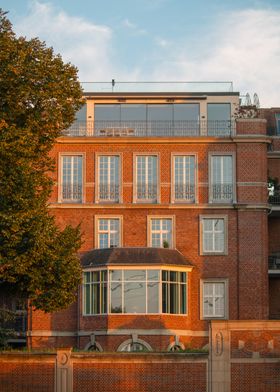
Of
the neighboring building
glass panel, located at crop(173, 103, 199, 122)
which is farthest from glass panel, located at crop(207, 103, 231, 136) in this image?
glass panel, located at crop(173, 103, 199, 122)

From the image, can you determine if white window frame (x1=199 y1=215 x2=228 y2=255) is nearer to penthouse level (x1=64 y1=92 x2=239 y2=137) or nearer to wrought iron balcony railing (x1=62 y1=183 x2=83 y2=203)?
penthouse level (x1=64 y1=92 x2=239 y2=137)

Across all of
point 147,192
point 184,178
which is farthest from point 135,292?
point 184,178

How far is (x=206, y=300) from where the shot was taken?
52.1 meters

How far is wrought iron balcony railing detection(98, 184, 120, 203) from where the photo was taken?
5316cm

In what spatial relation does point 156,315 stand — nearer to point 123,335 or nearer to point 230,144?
point 123,335

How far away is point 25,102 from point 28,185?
11.8 ft

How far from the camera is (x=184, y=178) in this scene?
175 feet

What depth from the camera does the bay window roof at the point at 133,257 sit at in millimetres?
50500

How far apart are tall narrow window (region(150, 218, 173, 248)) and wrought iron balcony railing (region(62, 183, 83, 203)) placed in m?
3.77

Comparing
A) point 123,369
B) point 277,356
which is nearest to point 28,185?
point 123,369

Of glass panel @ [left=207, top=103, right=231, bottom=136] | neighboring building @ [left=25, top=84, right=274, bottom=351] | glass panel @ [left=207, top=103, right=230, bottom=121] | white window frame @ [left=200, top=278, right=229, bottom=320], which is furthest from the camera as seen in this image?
glass panel @ [left=207, top=103, right=230, bottom=121]

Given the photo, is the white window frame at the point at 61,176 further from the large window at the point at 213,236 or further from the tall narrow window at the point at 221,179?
the tall narrow window at the point at 221,179

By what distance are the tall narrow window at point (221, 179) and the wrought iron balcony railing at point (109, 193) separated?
4.63m

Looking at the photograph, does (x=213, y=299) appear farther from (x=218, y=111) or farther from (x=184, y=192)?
(x=218, y=111)
